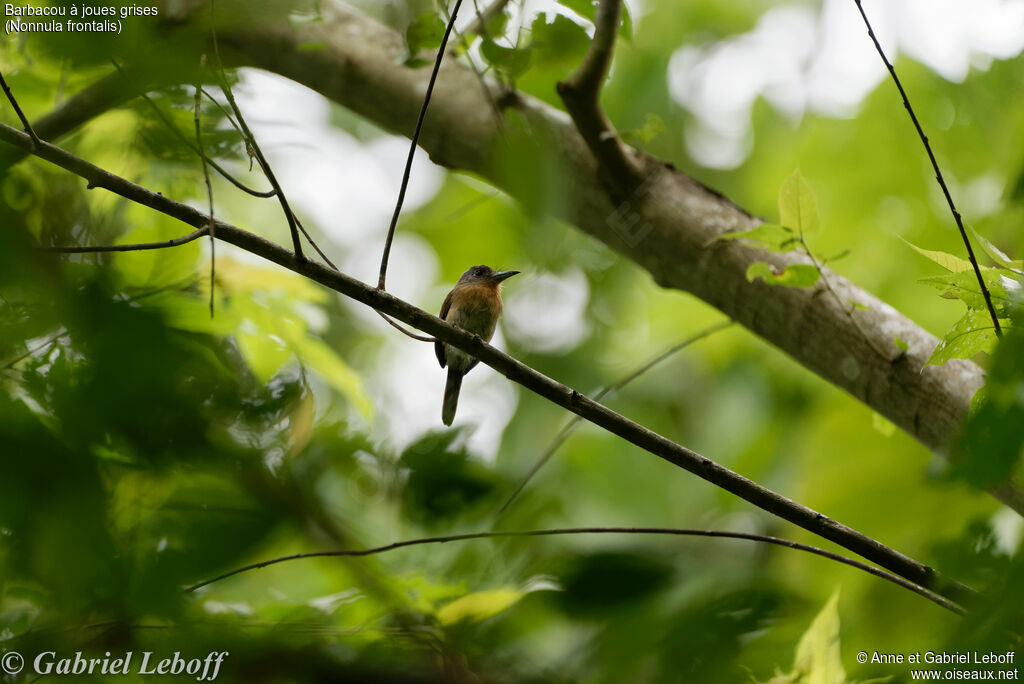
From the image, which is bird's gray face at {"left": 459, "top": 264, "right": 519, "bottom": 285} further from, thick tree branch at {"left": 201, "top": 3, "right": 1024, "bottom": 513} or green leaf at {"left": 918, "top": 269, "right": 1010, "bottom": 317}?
green leaf at {"left": 918, "top": 269, "right": 1010, "bottom": 317}

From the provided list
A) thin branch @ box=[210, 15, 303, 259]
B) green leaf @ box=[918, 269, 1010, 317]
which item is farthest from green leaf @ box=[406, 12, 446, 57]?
green leaf @ box=[918, 269, 1010, 317]

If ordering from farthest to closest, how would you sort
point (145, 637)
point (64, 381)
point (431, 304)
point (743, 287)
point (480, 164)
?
point (431, 304) < point (480, 164) < point (743, 287) < point (145, 637) < point (64, 381)

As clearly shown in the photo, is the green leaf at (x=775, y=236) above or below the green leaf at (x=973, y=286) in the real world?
above

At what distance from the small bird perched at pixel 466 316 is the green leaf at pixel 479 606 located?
2284 mm

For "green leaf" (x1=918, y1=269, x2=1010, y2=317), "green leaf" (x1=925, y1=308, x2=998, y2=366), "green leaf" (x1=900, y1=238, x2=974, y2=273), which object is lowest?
"green leaf" (x1=925, y1=308, x2=998, y2=366)

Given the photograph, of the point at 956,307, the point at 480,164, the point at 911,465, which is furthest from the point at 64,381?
the point at 956,307

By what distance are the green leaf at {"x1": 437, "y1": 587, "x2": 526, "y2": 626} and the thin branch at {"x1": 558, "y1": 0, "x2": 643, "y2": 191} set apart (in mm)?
1883

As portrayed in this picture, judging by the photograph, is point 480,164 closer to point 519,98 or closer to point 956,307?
point 519,98

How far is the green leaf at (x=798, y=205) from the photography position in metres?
2.32

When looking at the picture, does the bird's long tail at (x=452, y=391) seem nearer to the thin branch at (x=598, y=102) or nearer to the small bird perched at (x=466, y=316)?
the small bird perched at (x=466, y=316)

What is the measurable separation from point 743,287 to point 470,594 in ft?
5.65

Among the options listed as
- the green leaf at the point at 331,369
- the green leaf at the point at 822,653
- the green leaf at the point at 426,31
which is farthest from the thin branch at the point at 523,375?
the green leaf at the point at 331,369

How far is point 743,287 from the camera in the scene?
2992mm

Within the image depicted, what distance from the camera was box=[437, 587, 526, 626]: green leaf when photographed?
1814 millimetres
